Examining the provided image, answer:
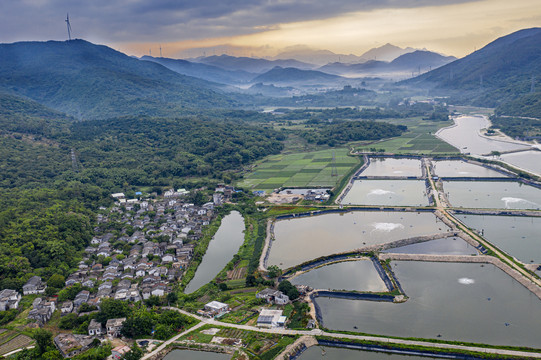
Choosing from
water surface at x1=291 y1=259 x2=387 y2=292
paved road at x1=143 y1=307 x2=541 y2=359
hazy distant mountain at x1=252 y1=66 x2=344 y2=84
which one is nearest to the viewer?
paved road at x1=143 y1=307 x2=541 y2=359

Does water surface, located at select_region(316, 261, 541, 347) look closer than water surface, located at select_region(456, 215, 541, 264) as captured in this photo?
Yes

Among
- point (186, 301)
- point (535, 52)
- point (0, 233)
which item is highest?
point (535, 52)

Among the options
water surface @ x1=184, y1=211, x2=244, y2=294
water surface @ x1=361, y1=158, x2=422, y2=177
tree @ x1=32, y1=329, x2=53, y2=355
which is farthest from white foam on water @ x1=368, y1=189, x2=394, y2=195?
tree @ x1=32, y1=329, x2=53, y2=355

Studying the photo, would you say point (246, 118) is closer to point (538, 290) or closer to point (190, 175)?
point (190, 175)

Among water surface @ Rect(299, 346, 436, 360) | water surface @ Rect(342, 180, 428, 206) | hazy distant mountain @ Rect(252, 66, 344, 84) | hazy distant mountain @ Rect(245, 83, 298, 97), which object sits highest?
hazy distant mountain @ Rect(252, 66, 344, 84)

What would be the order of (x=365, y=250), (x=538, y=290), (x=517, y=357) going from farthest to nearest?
(x=365, y=250), (x=538, y=290), (x=517, y=357)

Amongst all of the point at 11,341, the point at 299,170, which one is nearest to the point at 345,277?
the point at 11,341

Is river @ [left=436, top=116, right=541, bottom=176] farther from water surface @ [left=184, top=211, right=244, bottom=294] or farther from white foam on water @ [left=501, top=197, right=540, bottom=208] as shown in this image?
water surface @ [left=184, top=211, right=244, bottom=294]

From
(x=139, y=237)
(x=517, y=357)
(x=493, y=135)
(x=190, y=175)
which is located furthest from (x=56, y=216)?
(x=493, y=135)
